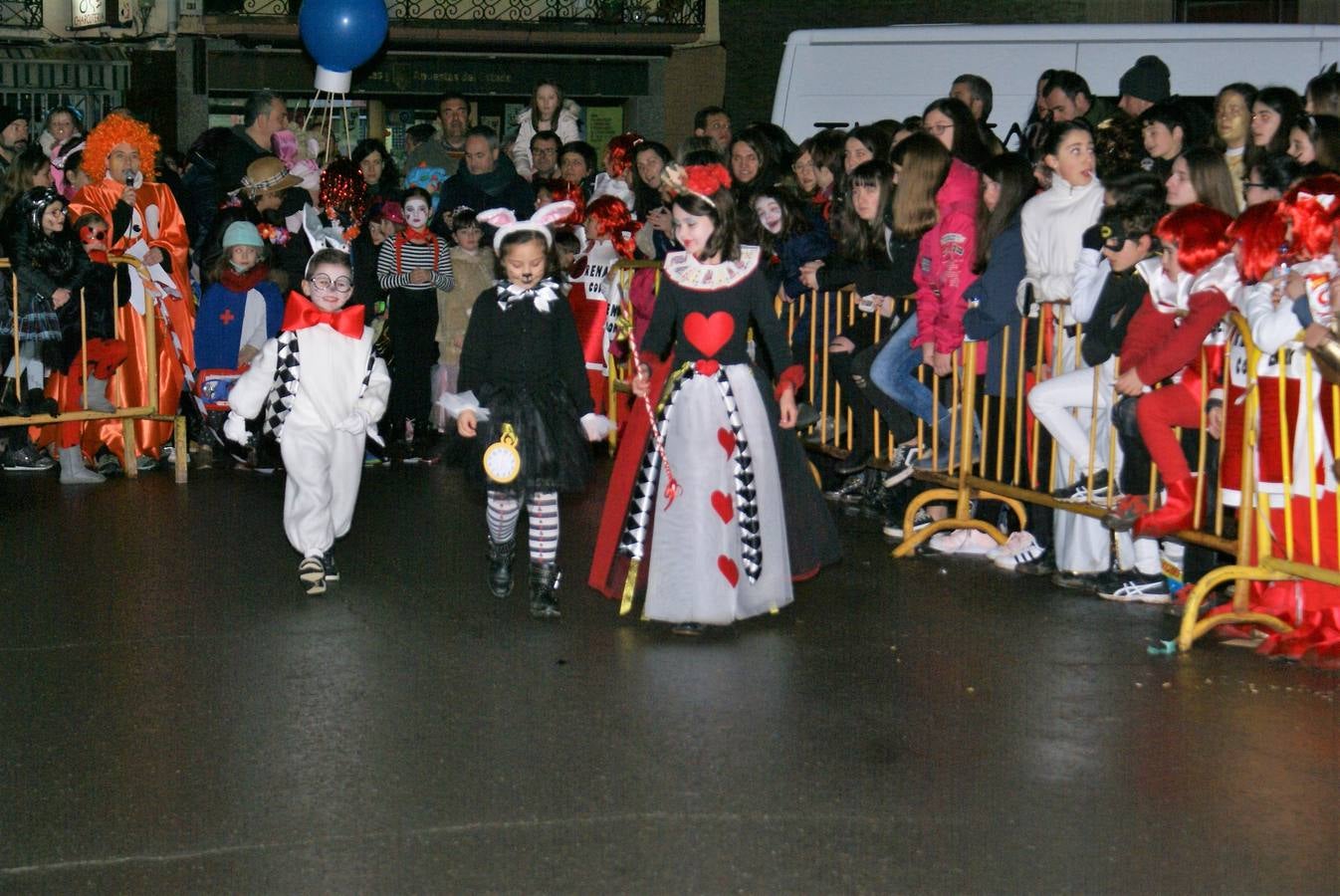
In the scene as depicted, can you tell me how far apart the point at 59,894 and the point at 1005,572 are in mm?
5447

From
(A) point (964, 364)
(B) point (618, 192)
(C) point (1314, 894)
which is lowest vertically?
(C) point (1314, 894)

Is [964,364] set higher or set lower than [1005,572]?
higher

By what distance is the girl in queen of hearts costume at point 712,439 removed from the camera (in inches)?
305

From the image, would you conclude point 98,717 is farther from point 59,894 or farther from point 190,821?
Result: point 59,894

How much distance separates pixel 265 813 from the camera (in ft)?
18.1

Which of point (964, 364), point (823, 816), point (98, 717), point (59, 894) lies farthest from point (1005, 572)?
point (59, 894)

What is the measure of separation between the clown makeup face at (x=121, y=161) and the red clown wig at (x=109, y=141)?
24mm

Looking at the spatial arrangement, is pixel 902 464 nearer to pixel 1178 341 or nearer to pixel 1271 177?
pixel 1178 341

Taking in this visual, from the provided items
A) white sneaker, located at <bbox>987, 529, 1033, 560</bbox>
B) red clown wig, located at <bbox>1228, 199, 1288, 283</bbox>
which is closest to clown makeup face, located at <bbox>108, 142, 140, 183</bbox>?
white sneaker, located at <bbox>987, 529, 1033, 560</bbox>

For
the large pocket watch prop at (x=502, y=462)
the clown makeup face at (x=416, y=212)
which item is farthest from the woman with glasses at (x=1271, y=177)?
the clown makeup face at (x=416, y=212)

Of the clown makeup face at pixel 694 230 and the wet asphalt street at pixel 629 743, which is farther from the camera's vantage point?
the clown makeup face at pixel 694 230

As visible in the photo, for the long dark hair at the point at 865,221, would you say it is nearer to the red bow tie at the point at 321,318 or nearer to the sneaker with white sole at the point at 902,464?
the sneaker with white sole at the point at 902,464

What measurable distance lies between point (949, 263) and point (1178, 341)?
71.9 inches

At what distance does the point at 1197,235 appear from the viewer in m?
7.89
